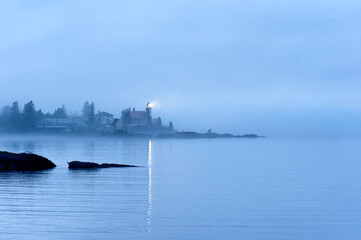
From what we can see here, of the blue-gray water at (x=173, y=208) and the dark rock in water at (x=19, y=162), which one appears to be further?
the dark rock in water at (x=19, y=162)

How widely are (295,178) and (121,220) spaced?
28360 millimetres

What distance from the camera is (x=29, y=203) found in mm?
28766

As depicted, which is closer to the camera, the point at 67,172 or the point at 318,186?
the point at 318,186

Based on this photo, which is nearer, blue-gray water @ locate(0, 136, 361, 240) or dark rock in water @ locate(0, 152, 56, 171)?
blue-gray water @ locate(0, 136, 361, 240)

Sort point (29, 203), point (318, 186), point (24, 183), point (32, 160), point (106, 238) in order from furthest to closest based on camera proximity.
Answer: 1. point (32, 160)
2. point (318, 186)
3. point (24, 183)
4. point (29, 203)
5. point (106, 238)

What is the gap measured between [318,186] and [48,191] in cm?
2292

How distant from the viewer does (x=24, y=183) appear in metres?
38.3

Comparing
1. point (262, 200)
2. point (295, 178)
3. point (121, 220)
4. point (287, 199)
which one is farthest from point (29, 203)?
point (295, 178)

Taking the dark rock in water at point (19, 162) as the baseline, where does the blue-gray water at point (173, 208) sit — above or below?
below

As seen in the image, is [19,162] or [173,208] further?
[19,162]

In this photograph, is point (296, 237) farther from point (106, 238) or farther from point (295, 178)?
point (295, 178)

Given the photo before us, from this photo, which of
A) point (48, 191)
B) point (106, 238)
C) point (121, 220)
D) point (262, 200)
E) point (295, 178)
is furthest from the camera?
point (295, 178)

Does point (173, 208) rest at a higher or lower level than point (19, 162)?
lower

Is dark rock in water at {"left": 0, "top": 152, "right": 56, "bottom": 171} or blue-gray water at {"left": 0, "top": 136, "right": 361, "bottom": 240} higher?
dark rock in water at {"left": 0, "top": 152, "right": 56, "bottom": 171}
